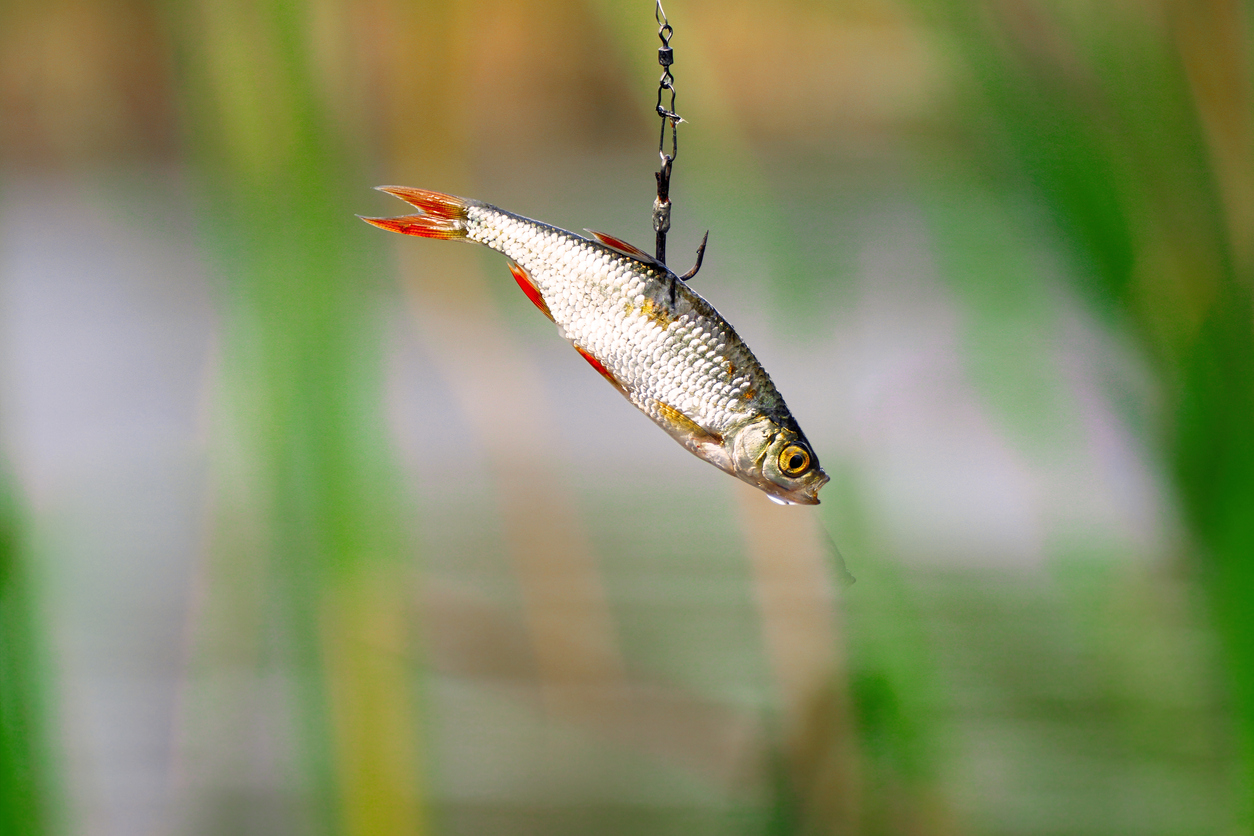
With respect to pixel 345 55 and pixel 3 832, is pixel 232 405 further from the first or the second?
pixel 345 55

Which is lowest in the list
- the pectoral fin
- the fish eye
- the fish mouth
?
the fish mouth

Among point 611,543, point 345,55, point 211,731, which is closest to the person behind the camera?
point 345,55

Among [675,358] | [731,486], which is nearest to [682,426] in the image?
[675,358]

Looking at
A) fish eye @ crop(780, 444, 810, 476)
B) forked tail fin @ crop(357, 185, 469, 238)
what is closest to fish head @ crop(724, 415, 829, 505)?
fish eye @ crop(780, 444, 810, 476)

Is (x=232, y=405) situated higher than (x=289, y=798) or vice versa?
(x=232, y=405)

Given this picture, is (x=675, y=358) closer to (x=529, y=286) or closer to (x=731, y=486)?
(x=529, y=286)

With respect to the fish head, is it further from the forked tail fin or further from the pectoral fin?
the forked tail fin

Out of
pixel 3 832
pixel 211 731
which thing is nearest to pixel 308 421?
pixel 3 832

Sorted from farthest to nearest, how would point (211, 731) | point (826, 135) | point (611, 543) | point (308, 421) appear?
point (611, 543), point (826, 135), point (211, 731), point (308, 421)

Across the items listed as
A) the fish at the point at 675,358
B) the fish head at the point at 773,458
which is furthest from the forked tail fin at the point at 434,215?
the fish head at the point at 773,458
